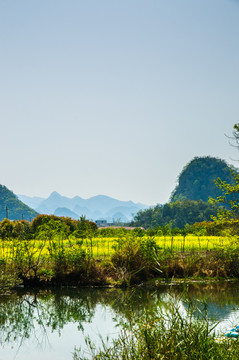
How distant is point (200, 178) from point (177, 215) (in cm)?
5446

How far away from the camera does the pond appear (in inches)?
295

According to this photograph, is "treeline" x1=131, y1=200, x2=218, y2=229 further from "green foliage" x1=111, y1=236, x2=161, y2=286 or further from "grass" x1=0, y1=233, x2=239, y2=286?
"green foliage" x1=111, y1=236, x2=161, y2=286

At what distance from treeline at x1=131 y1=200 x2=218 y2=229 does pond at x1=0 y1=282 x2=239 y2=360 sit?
167ft

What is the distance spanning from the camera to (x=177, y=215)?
216 feet

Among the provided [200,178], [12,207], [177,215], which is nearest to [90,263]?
[177,215]

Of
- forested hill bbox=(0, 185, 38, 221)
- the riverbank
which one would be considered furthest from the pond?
forested hill bbox=(0, 185, 38, 221)

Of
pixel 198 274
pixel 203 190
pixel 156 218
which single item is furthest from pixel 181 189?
pixel 198 274

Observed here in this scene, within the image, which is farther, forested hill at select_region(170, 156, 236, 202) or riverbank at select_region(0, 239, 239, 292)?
forested hill at select_region(170, 156, 236, 202)

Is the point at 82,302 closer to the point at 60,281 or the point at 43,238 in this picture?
the point at 60,281

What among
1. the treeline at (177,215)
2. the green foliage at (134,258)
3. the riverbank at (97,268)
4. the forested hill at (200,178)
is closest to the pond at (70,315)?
the riverbank at (97,268)

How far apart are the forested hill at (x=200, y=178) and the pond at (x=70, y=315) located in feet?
340

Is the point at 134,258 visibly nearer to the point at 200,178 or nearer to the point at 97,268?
the point at 97,268

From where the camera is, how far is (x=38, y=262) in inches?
500

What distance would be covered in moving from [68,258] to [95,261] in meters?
0.98
